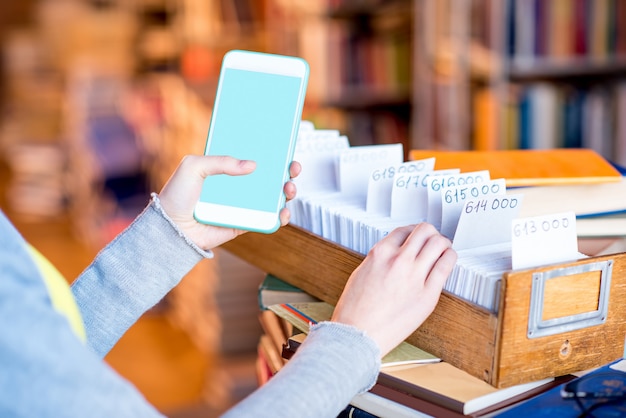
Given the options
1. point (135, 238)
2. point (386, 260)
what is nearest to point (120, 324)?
point (135, 238)

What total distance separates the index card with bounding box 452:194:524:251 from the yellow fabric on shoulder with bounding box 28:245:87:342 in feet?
1.32

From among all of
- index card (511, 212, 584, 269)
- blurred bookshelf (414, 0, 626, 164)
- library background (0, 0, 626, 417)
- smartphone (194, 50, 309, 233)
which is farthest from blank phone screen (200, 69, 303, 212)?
blurred bookshelf (414, 0, 626, 164)

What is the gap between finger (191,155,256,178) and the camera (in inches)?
38.4

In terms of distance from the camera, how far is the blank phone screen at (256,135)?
1.03m

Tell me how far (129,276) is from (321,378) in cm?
33

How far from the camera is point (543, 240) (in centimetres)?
84

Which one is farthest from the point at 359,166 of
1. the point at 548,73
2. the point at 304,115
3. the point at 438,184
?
the point at 304,115

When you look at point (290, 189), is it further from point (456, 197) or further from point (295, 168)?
point (456, 197)

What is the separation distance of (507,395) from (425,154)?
437 millimetres

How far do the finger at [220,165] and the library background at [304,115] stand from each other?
54cm

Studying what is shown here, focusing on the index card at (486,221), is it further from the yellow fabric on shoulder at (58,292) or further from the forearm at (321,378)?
the yellow fabric on shoulder at (58,292)

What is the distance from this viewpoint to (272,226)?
40.7 inches

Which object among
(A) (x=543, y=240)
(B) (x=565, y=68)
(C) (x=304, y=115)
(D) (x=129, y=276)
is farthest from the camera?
(C) (x=304, y=115)

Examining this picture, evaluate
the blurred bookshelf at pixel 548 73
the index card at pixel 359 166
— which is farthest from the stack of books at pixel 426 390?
the blurred bookshelf at pixel 548 73
